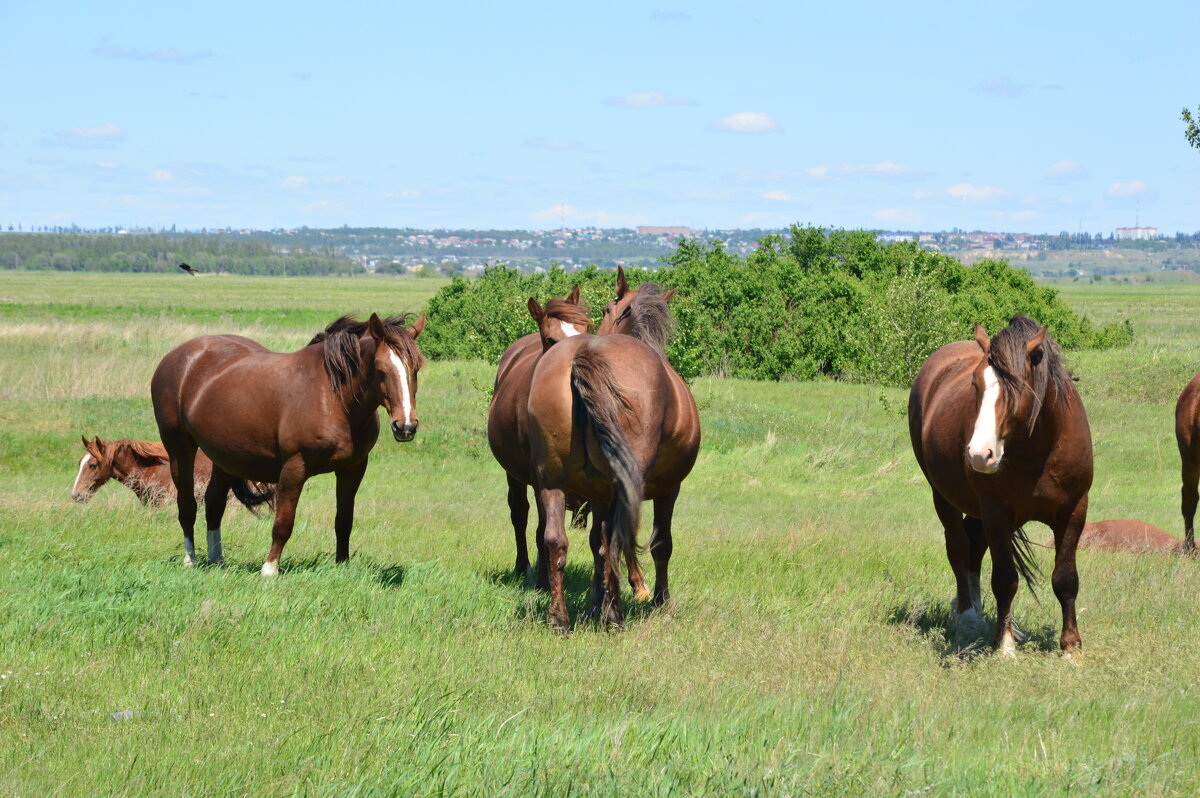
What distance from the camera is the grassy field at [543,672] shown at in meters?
4.17

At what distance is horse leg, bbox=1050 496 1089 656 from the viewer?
6840 mm

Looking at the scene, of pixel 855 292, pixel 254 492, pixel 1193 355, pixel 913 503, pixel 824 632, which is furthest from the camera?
pixel 855 292

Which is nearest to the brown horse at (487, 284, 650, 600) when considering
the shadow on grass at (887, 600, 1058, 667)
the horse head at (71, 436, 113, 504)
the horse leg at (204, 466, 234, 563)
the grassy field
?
the grassy field

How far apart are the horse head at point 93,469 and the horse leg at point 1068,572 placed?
11419mm

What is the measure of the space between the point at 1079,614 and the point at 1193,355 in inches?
1309

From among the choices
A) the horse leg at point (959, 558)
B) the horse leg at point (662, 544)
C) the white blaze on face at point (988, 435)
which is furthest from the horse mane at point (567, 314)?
the white blaze on face at point (988, 435)

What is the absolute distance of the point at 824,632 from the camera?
23.4ft

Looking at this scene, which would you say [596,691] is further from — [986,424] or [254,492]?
[254,492]

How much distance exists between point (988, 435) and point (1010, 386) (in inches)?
14.3

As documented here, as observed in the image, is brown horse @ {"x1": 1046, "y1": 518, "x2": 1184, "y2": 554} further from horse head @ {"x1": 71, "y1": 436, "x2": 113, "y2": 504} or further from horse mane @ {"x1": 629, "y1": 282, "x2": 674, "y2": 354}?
horse head @ {"x1": 71, "y1": 436, "x2": 113, "y2": 504}

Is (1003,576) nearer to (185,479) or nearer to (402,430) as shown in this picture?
(402,430)

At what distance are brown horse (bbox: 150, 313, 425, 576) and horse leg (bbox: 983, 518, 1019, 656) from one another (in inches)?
164

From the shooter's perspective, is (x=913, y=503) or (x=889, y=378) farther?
(x=889, y=378)

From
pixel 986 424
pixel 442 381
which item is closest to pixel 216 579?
pixel 986 424
